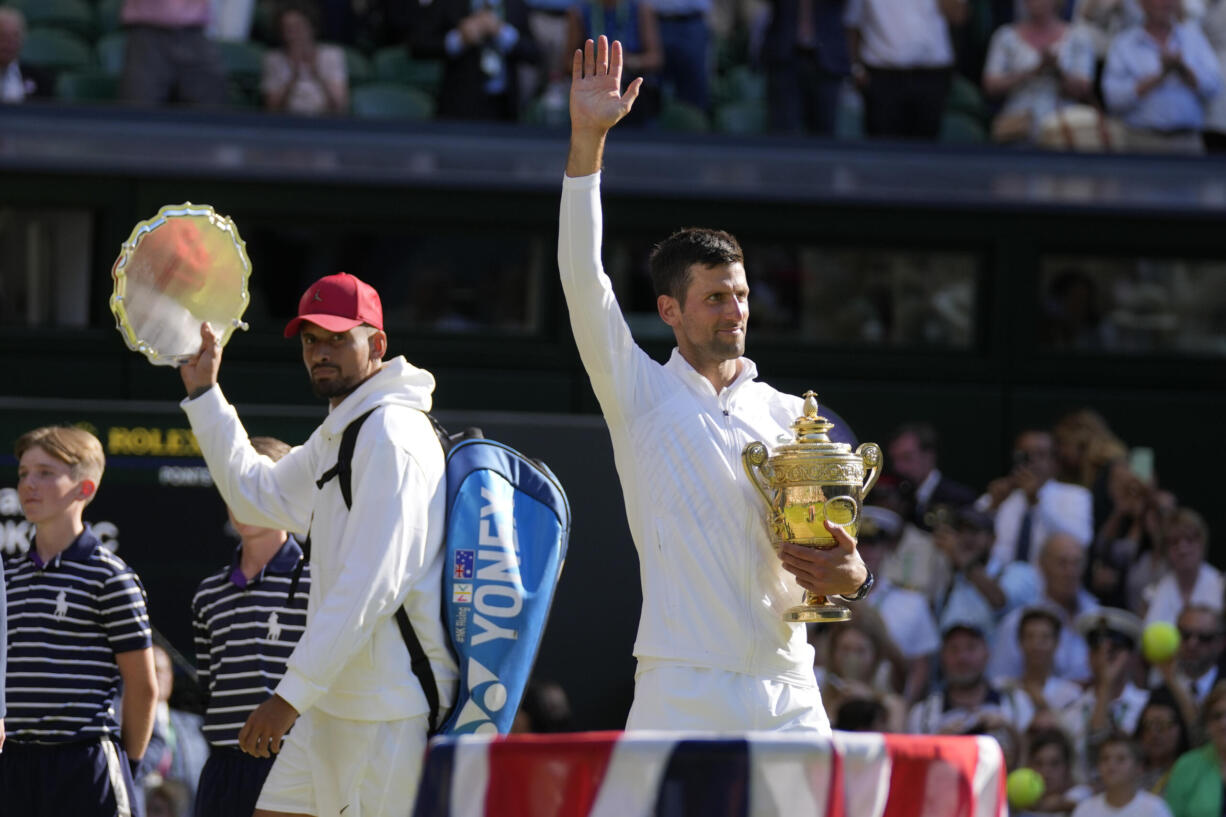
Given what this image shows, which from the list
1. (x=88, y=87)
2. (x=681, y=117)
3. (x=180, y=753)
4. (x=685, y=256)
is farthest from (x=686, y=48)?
(x=685, y=256)

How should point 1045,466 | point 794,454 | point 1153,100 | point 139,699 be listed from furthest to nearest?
point 1153,100
point 1045,466
point 139,699
point 794,454

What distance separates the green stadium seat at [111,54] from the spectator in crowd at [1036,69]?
5.27 m

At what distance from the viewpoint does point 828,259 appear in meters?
11.1

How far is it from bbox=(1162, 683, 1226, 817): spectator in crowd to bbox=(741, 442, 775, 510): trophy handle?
502cm

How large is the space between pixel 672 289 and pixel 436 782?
1.44m

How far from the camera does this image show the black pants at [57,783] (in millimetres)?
5281

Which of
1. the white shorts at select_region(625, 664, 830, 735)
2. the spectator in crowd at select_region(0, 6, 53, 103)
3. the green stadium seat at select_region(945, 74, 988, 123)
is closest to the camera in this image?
the white shorts at select_region(625, 664, 830, 735)

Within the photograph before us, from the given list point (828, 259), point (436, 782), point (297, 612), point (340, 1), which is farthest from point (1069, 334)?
point (436, 782)

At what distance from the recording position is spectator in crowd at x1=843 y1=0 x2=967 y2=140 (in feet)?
38.3

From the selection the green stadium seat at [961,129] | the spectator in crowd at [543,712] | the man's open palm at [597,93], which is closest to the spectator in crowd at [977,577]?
the spectator in crowd at [543,712]

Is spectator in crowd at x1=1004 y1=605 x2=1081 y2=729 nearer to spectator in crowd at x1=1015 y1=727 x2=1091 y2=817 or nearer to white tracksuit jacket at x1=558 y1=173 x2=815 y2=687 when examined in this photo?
spectator in crowd at x1=1015 y1=727 x2=1091 y2=817

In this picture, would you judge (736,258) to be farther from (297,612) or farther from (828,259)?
(828,259)

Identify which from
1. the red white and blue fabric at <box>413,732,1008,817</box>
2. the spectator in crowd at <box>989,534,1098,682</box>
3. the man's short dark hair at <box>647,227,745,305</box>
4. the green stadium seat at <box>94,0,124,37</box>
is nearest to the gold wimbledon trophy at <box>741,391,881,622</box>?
the man's short dark hair at <box>647,227,745,305</box>

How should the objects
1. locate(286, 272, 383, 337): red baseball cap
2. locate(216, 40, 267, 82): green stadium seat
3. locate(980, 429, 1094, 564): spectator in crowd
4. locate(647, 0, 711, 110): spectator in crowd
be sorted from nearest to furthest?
locate(286, 272, 383, 337): red baseball cap
locate(980, 429, 1094, 564): spectator in crowd
locate(647, 0, 711, 110): spectator in crowd
locate(216, 40, 267, 82): green stadium seat
